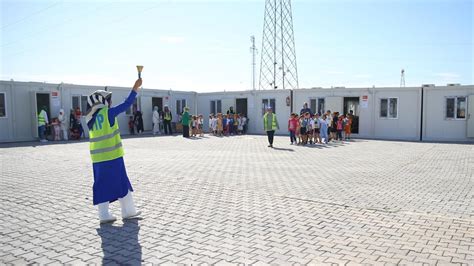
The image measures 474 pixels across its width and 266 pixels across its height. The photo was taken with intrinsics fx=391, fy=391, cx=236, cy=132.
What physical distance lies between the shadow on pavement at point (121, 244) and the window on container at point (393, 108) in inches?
749

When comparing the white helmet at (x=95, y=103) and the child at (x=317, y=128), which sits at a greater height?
the white helmet at (x=95, y=103)

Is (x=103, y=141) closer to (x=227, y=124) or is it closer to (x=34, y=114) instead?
(x=34, y=114)

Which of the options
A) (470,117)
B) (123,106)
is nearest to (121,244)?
(123,106)

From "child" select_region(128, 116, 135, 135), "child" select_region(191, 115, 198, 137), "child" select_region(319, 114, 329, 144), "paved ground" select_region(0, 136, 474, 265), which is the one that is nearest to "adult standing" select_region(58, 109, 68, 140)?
"child" select_region(128, 116, 135, 135)

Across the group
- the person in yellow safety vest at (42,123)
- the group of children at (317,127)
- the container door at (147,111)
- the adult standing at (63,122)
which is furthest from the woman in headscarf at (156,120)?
the group of children at (317,127)

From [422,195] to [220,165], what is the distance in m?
5.72

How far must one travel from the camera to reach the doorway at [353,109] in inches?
916

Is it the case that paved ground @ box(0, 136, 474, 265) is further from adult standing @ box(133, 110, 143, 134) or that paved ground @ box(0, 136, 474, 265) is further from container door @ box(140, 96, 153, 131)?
container door @ box(140, 96, 153, 131)

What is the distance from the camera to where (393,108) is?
21.8 metres

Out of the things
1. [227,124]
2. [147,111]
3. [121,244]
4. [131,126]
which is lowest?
[121,244]

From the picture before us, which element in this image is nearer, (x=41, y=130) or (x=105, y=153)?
(x=105, y=153)

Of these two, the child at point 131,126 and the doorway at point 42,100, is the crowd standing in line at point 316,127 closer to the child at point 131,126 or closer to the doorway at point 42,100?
the child at point 131,126

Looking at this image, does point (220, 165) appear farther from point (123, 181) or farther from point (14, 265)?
point (14, 265)

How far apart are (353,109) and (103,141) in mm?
20853
